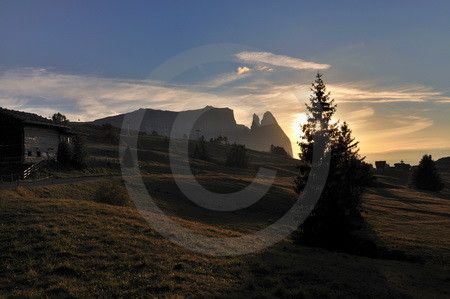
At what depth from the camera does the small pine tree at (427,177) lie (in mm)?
90375

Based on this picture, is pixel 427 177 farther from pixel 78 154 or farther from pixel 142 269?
pixel 142 269

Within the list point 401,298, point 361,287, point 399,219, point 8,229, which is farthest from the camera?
point 399,219

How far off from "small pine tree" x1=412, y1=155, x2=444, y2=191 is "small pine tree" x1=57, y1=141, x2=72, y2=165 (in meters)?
104

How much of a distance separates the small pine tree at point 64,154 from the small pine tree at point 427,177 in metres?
104

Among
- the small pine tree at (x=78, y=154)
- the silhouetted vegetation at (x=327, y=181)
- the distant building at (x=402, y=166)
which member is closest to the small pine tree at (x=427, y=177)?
the distant building at (x=402, y=166)

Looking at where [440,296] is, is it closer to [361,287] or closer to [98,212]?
[361,287]

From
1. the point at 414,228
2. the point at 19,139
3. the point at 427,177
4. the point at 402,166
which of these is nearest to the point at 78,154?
the point at 19,139

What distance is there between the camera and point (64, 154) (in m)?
50.2

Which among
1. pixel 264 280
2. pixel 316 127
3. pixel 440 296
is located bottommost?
pixel 440 296

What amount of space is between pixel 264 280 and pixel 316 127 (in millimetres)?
18083

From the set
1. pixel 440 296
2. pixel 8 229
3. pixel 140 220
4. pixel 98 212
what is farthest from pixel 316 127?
pixel 8 229

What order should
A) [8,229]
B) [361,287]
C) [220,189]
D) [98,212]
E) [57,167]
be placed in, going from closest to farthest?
1. [361,287]
2. [8,229]
3. [98,212]
4. [57,167]
5. [220,189]

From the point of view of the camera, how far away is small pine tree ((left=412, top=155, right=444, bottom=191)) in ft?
297

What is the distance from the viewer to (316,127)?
27.1 m
